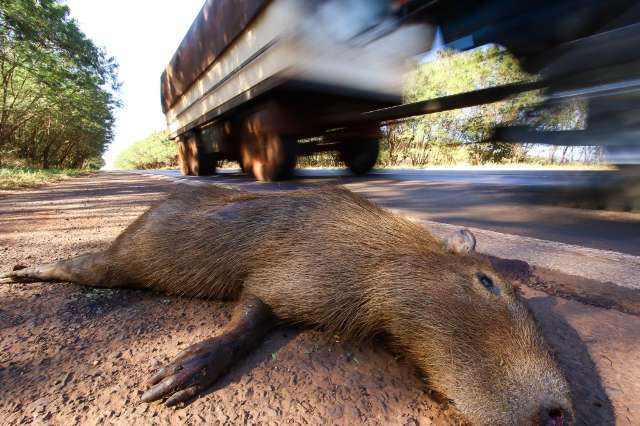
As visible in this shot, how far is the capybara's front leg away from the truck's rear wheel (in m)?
7.73

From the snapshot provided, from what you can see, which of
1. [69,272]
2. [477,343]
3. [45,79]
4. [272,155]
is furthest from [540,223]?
[45,79]

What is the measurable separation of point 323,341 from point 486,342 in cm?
55

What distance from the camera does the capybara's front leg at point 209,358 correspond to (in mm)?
903

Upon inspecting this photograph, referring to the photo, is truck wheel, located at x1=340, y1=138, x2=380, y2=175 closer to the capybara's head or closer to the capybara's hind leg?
the capybara's hind leg

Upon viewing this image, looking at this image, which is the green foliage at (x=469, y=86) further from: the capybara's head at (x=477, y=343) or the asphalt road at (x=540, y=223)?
the capybara's head at (x=477, y=343)

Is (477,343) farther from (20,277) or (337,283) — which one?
(20,277)

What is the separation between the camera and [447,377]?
2.98 ft

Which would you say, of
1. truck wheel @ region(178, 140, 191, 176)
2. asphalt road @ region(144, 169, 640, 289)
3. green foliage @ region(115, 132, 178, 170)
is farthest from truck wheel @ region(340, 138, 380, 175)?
green foliage @ region(115, 132, 178, 170)

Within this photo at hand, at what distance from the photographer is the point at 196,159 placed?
8.85m

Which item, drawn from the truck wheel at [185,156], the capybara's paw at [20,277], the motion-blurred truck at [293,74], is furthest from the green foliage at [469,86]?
the truck wheel at [185,156]

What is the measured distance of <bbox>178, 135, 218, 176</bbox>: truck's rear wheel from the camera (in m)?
8.62

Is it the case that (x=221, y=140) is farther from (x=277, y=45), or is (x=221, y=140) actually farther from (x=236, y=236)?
(x=236, y=236)

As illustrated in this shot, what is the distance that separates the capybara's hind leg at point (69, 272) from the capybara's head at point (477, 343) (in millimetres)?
1500

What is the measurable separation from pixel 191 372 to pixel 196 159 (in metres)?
8.68
